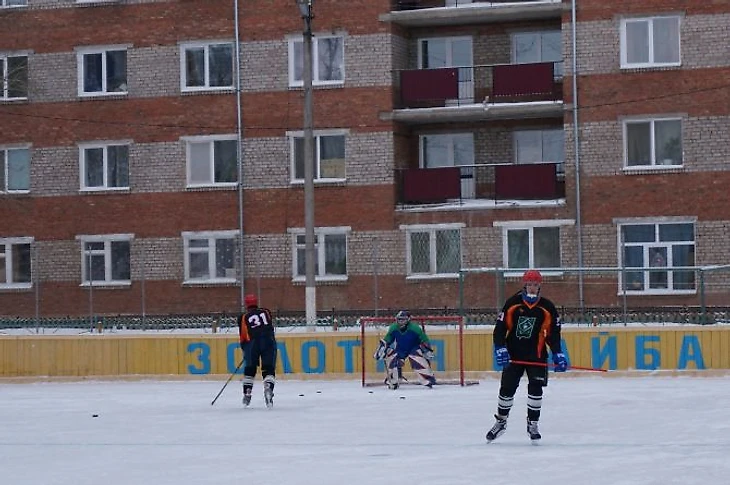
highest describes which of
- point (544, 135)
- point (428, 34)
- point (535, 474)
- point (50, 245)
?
point (428, 34)

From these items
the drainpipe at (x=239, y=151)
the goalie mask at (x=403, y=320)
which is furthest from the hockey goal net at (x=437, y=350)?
the drainpipe at (x=239, y=151)

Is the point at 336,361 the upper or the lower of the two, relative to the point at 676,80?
lower

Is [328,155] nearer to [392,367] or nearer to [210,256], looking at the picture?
[210,256]

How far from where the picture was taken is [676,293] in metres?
32.3

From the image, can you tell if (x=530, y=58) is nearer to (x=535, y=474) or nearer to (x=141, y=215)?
(x=141, y=215)

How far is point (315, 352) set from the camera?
2917 cm

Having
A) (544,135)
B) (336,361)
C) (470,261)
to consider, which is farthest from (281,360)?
(544,135)

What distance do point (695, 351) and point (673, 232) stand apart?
13.8 m

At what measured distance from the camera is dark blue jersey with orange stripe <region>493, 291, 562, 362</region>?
17203 millimetres

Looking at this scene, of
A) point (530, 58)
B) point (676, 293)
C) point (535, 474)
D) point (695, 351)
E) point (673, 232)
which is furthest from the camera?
point (530, 58)

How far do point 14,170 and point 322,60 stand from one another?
10.7 metres

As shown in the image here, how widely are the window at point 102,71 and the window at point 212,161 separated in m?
2.94

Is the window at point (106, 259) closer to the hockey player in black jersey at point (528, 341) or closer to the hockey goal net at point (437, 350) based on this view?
the hockey goal net at point (437, 350)

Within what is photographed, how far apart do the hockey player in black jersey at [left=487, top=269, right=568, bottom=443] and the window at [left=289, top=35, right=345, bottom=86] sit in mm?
27399
